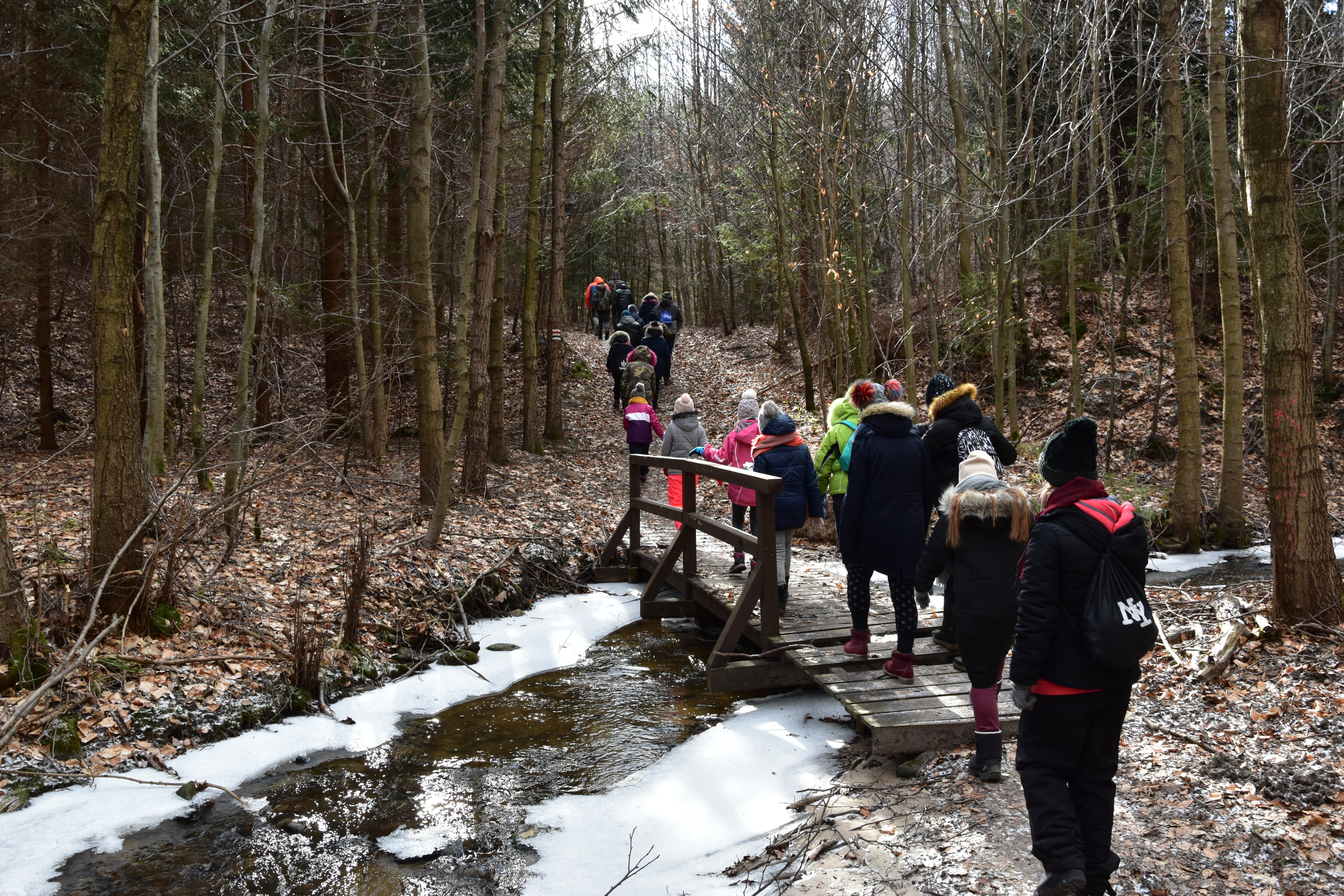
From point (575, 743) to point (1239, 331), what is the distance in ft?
29.0

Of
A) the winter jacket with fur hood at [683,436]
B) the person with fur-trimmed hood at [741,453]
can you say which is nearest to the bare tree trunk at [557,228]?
the winter jacket with fur hood at [683,436]

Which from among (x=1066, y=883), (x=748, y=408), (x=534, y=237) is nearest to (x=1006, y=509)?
(x=1066, y=883)

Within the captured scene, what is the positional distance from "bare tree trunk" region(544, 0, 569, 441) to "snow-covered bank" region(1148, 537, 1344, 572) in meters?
10.2

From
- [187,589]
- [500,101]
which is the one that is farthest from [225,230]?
[187,589]

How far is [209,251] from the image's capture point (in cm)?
923

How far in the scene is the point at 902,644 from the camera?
226 inches

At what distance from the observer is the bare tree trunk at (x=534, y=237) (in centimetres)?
1341

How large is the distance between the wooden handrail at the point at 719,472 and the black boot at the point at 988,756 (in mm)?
2461

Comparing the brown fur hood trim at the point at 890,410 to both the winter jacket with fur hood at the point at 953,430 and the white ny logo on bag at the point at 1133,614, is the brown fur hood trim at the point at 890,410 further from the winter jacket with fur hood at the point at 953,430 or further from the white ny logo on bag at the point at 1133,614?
the white ny logo on bag at the point at 1133,614

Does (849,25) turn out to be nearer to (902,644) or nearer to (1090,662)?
(902,644)

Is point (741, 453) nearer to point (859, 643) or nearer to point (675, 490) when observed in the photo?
point (675, 490)

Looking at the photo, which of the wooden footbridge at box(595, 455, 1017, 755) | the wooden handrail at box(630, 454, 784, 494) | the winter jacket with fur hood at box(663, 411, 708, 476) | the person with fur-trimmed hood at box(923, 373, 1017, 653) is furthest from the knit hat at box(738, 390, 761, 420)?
the person with fur-trimmed hood at box(923, 373, 1017, 653)

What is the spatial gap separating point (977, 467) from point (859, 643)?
189cm

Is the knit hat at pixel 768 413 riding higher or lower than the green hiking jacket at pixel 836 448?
higher
